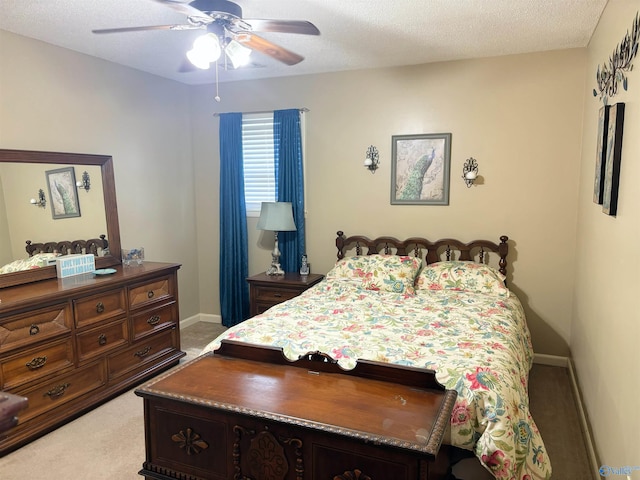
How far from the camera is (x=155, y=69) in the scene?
4.14 meters

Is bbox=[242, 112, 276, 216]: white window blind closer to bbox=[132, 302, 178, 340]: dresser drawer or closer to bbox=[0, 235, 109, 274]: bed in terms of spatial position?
bbox=[132, 302, 178, 340]: dresser drawer

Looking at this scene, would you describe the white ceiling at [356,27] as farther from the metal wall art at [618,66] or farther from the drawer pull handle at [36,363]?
the drawer pull handle at [36,363]

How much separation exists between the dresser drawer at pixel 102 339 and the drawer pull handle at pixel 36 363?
24cm

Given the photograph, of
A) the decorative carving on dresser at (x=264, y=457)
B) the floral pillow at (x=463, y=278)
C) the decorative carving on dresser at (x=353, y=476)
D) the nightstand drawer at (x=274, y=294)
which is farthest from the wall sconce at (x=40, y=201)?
the floral pillow at (x=463, y=278)

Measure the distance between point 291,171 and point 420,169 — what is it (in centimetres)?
128

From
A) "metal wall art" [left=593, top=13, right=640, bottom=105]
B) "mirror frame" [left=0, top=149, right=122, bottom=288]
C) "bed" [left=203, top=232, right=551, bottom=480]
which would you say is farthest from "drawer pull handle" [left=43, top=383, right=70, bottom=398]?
"metal wall art" [left=593, top=13, right=640, bottom=105]

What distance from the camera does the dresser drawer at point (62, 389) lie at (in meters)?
2.75

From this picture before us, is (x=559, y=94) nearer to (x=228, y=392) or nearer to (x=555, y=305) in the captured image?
(x=555, y=305)

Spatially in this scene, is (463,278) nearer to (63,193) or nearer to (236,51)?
(236,51)

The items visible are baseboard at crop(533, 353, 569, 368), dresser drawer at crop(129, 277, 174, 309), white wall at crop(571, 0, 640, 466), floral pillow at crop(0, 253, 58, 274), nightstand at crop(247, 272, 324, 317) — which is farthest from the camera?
nightstand at crop(247, 272, 324, 317)

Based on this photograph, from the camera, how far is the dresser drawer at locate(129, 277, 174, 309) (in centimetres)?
349

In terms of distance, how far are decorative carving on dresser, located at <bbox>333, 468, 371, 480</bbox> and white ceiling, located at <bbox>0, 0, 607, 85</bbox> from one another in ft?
8.14

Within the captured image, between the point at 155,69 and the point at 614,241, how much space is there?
393 centimetres

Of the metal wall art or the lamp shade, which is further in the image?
the lamp shade
